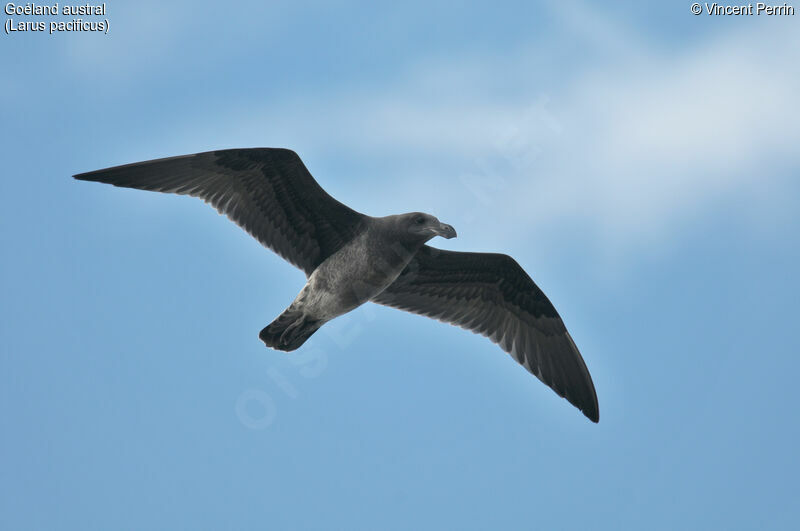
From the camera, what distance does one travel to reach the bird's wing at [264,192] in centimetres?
1205

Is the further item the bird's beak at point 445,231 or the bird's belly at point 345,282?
the bird's belly at point 345,282

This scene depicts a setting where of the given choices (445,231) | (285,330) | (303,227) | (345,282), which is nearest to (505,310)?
(445,231)

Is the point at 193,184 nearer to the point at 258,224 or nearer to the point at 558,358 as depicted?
the point at 258,224

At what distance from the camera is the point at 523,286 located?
13734 mm

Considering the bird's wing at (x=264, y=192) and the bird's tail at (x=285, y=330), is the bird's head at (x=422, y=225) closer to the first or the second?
the bird's wing at (x=264, y=192)

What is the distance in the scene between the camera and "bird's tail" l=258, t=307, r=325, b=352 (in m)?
12.1

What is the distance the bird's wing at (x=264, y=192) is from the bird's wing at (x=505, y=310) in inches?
55.0

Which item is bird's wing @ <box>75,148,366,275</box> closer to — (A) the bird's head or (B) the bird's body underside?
(B) the bird's body underside

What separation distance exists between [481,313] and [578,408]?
1929 mm

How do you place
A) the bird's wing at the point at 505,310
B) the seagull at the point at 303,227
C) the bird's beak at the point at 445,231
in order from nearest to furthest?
the bird's beak at the point at 445,231
the seagull at the point at 303,227
the bird's wing at the point at 505,310

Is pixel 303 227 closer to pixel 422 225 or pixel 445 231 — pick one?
pixel 422 225

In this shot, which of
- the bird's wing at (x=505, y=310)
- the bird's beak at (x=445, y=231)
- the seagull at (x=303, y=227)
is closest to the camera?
the bird's beak at (x=445, y=231)

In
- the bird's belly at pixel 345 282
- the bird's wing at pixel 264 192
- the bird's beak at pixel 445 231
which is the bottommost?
the bird's belly at pixel 345 282

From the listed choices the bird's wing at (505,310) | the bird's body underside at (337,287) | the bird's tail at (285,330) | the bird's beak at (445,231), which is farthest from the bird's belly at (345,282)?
the bird's wing at (505,310)
